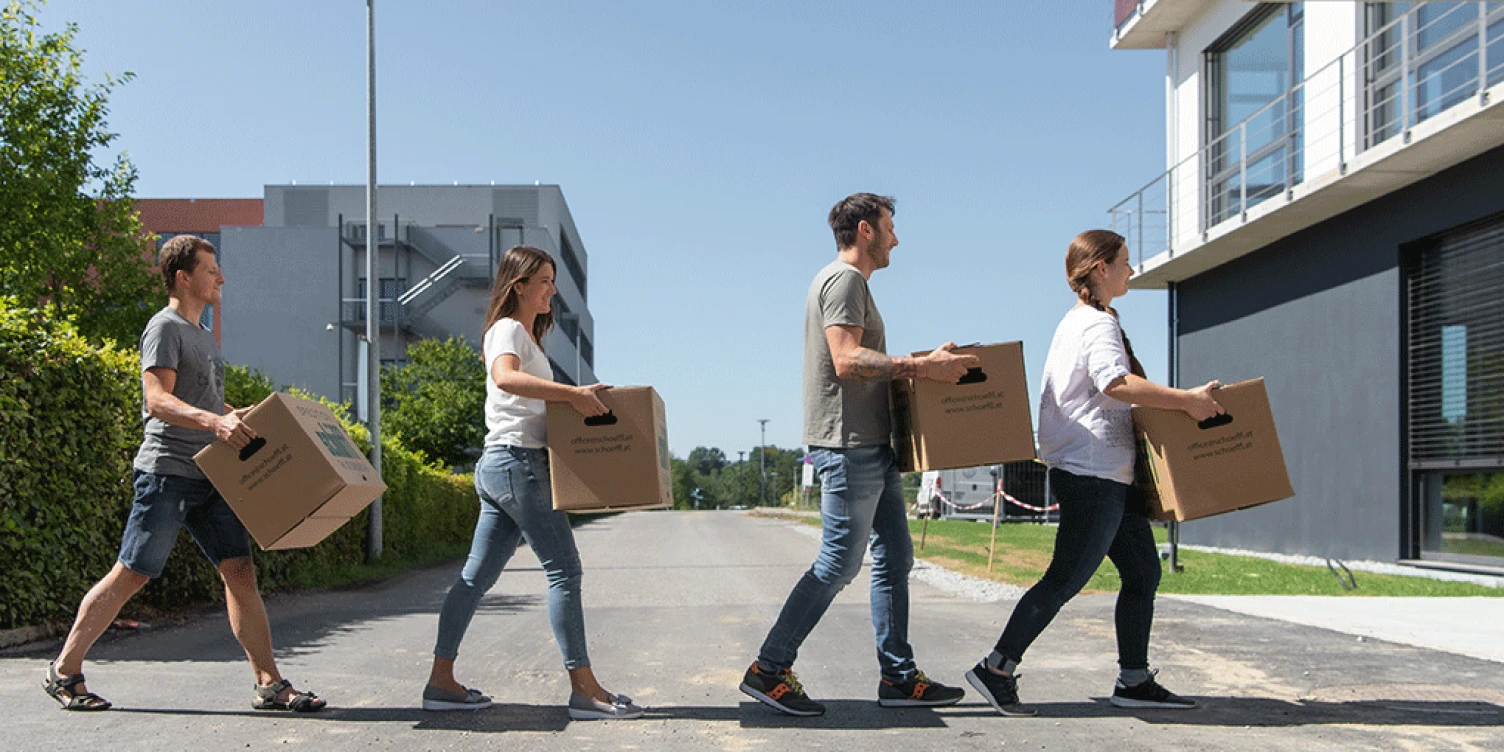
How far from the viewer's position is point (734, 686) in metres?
Result: 5.45

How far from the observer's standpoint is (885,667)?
4773 millimetres

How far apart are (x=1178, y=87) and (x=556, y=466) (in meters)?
17.6

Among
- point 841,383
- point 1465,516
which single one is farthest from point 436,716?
point 1465,516

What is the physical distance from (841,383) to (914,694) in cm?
125

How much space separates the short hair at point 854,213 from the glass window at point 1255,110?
12504 millimetres

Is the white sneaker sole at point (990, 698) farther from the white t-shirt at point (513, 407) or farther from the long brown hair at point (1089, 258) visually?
the white t-shirt at point (513, 407)

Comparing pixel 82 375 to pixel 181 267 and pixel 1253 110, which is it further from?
pixel 1253 110

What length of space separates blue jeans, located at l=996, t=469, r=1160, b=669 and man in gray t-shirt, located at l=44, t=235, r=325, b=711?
9.10ft

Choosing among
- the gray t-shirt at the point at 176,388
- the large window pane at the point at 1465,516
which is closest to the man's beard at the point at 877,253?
the gray t-shirt at the point at 176,388

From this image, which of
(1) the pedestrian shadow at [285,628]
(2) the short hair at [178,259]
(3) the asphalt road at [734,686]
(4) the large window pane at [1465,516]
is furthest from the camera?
(4) the large window pane at [1465,516]

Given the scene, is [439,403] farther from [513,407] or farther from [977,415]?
[977,415]

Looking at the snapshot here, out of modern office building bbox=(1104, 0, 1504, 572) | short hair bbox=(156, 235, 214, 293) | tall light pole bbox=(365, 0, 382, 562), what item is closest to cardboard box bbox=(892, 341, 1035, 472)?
short hair bbox=(156, 235, 214, 293)

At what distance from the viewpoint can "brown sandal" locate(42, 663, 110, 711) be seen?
4.62m

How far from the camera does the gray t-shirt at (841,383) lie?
4.57m
